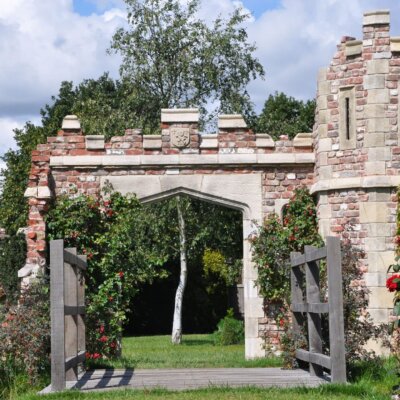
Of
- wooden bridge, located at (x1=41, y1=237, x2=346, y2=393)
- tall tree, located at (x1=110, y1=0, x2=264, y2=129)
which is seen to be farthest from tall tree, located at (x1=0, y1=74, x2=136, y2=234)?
wooden bridge, located at (x1=41, y1=237, x2=346, y2=393)

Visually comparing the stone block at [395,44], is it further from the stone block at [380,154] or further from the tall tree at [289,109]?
the tall tree at [289,109]

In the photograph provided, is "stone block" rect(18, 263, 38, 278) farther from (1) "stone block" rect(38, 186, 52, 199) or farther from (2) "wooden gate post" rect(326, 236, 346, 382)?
(2) "wooden gate post" rect(326, 236, 346, 382)

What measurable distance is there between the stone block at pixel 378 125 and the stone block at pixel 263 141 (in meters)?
1.68

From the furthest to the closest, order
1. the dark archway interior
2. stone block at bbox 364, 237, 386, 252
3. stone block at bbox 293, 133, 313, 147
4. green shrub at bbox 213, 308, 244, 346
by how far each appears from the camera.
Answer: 1. the dark archway interior
2. green shrub at bbox 213, 308, 244, 346
3. stone block at bbox 293, 133, 313, 147
4. stone block at bbox 364, 237, 386, 252

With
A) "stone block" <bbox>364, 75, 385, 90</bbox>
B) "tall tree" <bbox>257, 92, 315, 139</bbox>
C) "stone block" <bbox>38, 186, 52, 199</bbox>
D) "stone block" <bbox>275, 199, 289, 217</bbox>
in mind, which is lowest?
"stone block" <bbox>275, 199, 289, 217</bbox>

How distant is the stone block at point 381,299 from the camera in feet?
41.5

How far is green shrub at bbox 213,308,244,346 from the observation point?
66.0 feet

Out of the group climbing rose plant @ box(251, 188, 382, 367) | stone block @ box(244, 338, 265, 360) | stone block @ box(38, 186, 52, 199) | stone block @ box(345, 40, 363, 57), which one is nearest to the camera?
stone block @ box(345, 40, 363, 57)

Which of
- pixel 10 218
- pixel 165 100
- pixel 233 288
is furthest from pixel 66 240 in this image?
pixel 10 218

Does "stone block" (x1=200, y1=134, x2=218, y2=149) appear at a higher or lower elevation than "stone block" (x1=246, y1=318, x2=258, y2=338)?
higher

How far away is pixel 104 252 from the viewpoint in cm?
1385

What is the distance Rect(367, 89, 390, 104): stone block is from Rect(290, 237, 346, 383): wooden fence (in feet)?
10.9

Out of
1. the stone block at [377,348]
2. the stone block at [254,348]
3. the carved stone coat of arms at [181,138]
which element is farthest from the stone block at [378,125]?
the stone block at [254,348]

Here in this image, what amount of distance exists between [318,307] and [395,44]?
17.7ft
